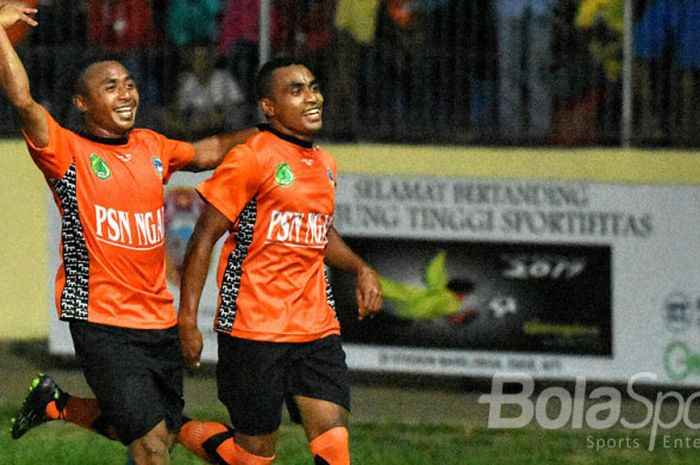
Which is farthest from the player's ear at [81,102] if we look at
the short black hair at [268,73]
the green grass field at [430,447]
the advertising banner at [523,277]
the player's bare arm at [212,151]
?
the advertising banner at [523,277]

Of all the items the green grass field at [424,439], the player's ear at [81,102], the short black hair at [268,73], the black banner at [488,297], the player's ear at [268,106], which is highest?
the short black hair at [268,73]

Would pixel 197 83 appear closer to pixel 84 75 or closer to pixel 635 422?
pixel 635 422

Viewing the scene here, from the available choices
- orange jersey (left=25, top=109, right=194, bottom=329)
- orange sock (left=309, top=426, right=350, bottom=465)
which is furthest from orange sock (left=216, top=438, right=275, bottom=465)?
orange jersey (left=25, top=109, right=194, bottom=329)

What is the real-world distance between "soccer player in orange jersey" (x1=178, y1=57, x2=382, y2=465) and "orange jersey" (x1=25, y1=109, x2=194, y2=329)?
8.5 inches

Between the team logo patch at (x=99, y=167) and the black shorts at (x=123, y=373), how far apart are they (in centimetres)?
62

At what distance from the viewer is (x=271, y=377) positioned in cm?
761

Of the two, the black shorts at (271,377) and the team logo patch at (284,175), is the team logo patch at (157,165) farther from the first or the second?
the black shorts at (271,377)

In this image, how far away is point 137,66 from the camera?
1253 cm

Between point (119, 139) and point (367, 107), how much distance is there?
491 cm

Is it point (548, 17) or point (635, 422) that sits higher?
point (548, 17)

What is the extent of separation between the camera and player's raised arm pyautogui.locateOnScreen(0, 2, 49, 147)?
7.06m

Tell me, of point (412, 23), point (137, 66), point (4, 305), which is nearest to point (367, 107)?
point (412, 23)

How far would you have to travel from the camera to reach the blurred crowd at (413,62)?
39.4 ft

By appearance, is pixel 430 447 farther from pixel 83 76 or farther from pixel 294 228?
pixel 83 76
